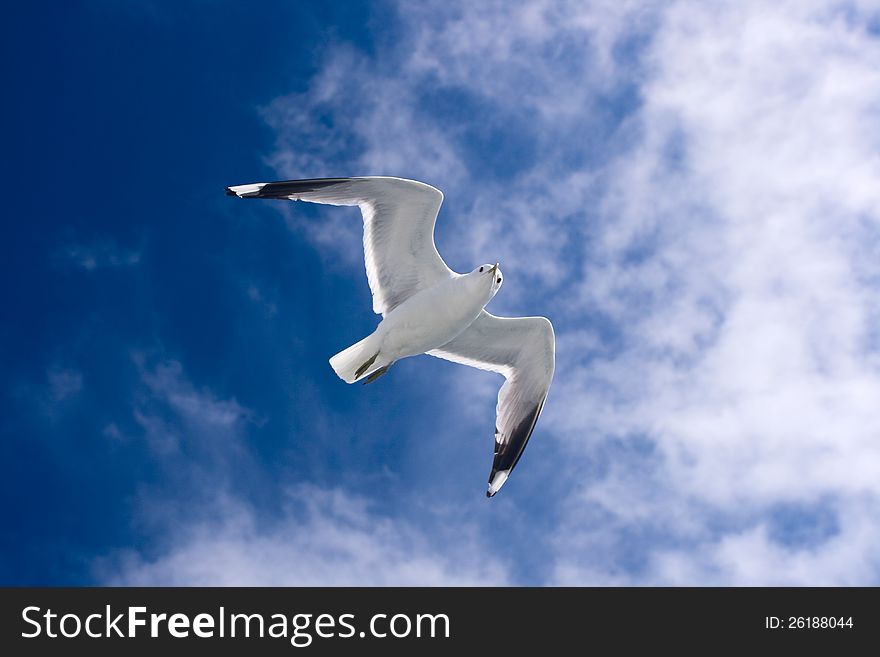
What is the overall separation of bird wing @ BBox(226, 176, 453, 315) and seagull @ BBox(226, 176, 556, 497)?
0.01 metres

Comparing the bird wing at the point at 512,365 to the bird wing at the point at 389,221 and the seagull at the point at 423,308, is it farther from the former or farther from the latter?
the bird wing at the point at 389,221

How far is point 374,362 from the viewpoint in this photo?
32.4 ft

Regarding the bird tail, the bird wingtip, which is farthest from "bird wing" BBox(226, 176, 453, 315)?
the bird wingtip

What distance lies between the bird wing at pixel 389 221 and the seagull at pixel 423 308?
0.01 metres

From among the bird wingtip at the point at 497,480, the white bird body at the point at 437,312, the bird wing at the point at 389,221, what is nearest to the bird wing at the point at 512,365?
the bird wingtip at the point at 497,480

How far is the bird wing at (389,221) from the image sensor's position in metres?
9.51

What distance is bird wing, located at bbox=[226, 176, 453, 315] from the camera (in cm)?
951

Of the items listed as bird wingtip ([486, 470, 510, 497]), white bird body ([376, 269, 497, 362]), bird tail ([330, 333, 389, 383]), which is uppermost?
white bird body ([376, 269, 497, 362])

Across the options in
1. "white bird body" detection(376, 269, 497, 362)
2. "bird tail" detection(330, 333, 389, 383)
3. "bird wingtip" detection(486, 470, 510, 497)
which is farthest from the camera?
"bird wingtip" detection(486, 470, 510, 497)

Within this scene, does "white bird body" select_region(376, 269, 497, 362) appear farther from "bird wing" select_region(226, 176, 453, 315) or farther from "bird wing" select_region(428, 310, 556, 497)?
"bird wing" select_region(428, 310, 556, 497)

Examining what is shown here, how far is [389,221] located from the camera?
9.72 meters
